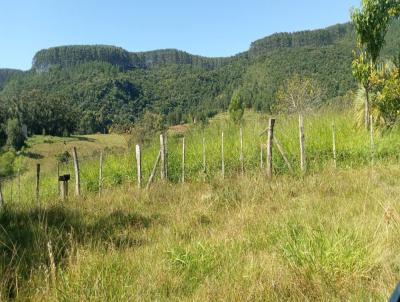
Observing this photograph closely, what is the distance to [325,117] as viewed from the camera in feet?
44.5

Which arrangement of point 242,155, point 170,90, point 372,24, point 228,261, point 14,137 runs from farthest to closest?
point 170,90 → point 14,137 → point 242,155 → point 372,24 → point 228,261

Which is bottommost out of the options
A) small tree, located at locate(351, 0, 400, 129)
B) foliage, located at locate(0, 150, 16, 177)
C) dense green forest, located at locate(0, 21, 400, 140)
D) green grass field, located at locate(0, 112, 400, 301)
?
foliage, located at locate(0, 150, 16, 177)

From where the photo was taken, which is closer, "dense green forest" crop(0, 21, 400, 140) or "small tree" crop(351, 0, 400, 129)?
"small tree" crop(351, 0, 400, 129)

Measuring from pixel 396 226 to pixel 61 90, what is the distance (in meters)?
183

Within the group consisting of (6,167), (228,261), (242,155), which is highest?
(242,155)

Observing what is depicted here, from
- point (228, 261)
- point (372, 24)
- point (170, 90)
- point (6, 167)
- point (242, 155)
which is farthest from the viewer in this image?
point (170, 90)

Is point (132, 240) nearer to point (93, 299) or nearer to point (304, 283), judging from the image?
point (93, 299)

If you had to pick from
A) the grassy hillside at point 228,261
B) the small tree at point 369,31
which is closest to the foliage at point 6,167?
the small tree at point 369,31

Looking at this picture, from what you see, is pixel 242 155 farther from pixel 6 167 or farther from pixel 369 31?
pixel 6 167

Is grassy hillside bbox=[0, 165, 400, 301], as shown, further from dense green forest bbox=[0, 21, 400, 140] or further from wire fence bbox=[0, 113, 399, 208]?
dense green forest bbox=[0, 21, 400, 140]

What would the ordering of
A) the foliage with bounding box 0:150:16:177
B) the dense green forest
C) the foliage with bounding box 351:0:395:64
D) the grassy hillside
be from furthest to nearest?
the dense green forest → the foliage with bounding box 0:150:16:177 → the foliage with bounding box 351:0:395:64 → the grassy hillside

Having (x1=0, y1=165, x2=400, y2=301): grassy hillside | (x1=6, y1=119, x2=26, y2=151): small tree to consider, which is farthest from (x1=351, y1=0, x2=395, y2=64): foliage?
(x1=6, y1=119, x2=26, y2=151): small tree

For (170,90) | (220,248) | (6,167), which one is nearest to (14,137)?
(6,167)

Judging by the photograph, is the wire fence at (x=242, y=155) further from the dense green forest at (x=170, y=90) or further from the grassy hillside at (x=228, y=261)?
the dense green forest at (x=170, y=90)
